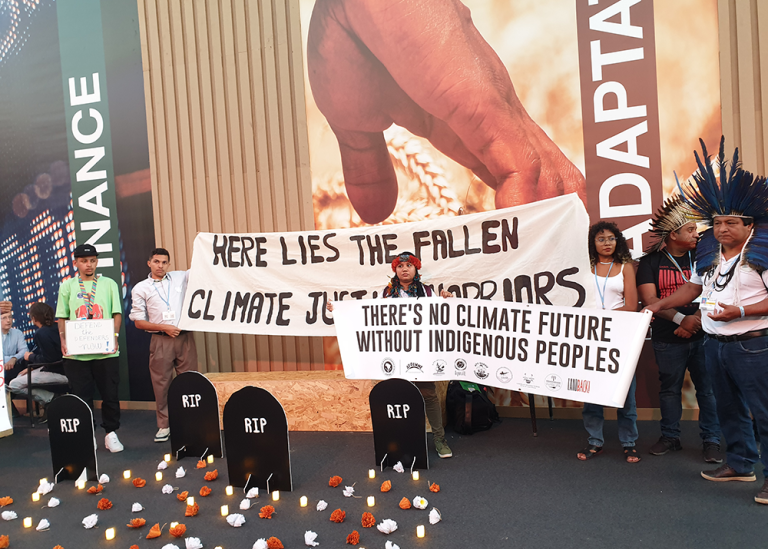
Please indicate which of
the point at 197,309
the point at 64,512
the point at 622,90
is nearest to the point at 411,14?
the point at 622,90

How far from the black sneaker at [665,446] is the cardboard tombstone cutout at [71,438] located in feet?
13.3

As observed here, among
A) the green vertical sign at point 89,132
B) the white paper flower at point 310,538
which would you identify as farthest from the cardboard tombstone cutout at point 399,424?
the green vertical sign at point 89,132

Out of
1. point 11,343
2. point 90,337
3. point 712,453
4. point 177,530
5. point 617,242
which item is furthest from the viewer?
point 11,343

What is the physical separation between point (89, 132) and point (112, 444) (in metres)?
3.80

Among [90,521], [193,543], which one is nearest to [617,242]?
[193,543]

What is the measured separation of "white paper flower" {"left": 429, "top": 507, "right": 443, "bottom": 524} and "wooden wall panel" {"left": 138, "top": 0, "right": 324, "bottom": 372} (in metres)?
2.89

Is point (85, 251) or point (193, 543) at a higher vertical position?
point (85, 251)

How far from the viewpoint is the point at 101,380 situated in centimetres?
461

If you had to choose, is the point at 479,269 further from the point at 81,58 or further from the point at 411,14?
the point at 81,58

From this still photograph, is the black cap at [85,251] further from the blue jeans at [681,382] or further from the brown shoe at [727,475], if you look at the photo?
the brown shoe at [727,475]

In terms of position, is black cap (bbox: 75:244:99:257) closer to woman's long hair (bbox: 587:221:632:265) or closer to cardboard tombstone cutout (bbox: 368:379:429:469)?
cardboard tombstone cutout (bbox: 368:379:429:469)

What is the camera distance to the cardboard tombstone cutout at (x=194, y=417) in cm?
408

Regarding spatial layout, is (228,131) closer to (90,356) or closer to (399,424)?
(90,356)

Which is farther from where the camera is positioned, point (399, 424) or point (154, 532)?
point (399, 424)
